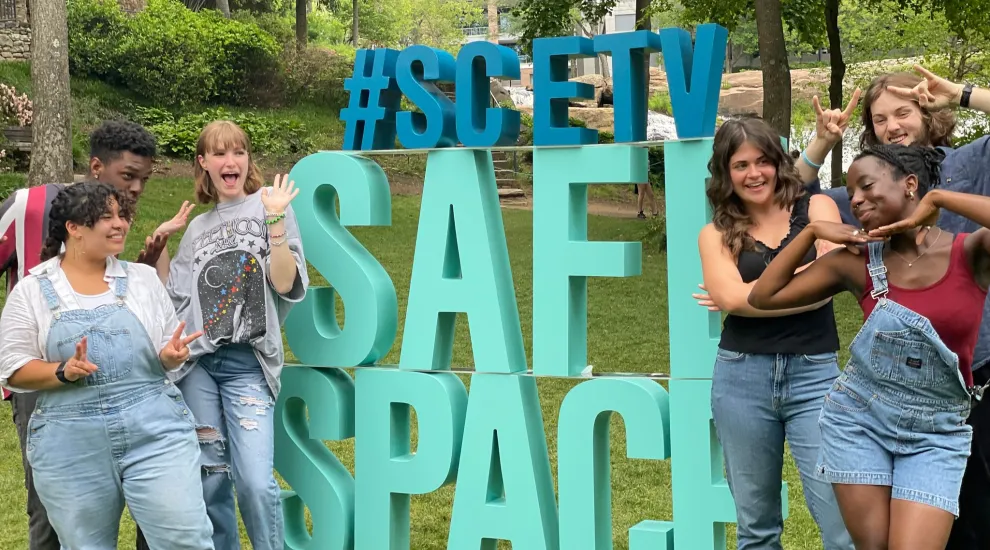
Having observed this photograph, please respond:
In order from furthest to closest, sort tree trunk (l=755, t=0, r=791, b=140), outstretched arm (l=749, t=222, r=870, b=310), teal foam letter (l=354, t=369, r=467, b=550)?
tree trunk (l=755, t=0, r=791, b=140), teal foam letter (l=354, t=369, r=467, b=550), outstretched arm (l=749, t=222, r=870, b=310)

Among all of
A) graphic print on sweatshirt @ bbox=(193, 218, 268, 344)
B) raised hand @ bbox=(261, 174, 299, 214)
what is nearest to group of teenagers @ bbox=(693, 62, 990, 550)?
raised hand @ bbox=(261, 174, 299, 214)

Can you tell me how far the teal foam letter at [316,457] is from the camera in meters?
4.89

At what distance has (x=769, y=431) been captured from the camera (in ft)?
11.5

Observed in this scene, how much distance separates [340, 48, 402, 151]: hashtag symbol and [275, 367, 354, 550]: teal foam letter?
105 centimetres

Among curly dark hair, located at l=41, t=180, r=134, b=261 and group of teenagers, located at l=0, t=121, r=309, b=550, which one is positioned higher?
curly dark hair, located at l=41, t=180, r=134, b=261

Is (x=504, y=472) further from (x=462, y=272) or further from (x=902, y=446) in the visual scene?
(x=902, y=446)

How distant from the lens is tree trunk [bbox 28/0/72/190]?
40.5 ft

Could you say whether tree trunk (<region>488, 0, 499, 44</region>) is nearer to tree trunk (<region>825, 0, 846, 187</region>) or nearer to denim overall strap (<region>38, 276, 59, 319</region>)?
tree trunk (<region>825, 0, 846, 187</region>)

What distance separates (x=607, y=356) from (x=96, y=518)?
612cm

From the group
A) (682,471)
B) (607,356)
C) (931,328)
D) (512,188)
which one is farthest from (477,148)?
(512,188)

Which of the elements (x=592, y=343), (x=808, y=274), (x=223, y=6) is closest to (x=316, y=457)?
(x=808, y=274)

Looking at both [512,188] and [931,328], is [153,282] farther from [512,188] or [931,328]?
[512,188]

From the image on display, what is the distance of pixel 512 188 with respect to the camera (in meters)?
19.1

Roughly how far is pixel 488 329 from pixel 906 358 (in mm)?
2028
